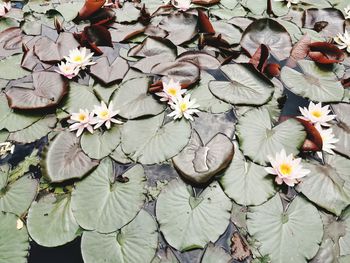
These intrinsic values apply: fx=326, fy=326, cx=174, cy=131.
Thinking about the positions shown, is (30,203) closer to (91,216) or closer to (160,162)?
(91,216)

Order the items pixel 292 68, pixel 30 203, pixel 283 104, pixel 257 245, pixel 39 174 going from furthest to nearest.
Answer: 1. pixel 292 68
2. pixel 283 104
3. pixel 39 174
4. pixel 30 203
5. pixel 257 245

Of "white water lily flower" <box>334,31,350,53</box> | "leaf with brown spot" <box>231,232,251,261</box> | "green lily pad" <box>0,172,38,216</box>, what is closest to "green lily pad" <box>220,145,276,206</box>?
"leaf with brown spot" <box>231,232,251,261</box>

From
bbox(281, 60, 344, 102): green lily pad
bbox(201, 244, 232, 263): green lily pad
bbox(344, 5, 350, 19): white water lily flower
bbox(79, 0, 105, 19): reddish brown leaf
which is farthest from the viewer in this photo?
bbox(344, 5, 350, 19): white water lily flower

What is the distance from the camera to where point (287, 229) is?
1767 mm

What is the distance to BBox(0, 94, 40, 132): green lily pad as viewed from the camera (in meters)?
2.30

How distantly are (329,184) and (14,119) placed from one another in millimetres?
2141

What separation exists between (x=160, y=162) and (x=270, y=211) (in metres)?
0.71

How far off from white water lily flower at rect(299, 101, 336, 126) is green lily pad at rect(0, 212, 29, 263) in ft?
6.26

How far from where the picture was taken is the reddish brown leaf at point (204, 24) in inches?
114

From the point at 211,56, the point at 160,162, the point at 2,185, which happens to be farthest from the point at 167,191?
the point at 211,56

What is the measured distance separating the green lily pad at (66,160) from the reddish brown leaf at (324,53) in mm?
1979

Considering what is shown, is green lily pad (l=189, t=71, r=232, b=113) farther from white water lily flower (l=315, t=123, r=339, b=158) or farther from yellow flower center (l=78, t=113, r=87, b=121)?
yellow flower center (l=78, t=113, r=87, b=121)

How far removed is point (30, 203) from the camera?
6.32ft

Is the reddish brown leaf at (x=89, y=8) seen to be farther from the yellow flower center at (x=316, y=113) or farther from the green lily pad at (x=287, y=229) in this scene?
the green lily pad at (x=287, y=229)
